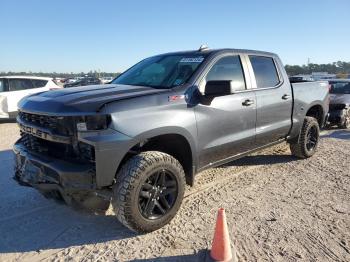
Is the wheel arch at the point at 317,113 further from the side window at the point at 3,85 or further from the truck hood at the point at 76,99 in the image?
the side window at the point at 3,85

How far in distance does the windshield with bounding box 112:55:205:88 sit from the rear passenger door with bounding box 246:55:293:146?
108 centimetres

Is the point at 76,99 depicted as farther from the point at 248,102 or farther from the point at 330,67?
the point at 330,67

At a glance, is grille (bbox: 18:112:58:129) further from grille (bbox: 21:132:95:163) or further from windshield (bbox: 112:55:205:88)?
windshield (bbox: 112:55:205:88)

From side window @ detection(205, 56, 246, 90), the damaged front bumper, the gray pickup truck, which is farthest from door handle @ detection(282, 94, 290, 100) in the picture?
the damaged front bumper

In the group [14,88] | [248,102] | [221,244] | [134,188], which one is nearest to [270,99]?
[248,102]

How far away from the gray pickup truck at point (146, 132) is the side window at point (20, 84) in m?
8.84

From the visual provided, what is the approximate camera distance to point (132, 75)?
536 cm

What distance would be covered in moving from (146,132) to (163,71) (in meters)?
1.36

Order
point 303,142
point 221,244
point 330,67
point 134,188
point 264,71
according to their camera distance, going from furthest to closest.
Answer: point 330,67, point 303,142, point 264,71, point 134,188, point 221,244

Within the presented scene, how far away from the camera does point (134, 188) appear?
365 cm

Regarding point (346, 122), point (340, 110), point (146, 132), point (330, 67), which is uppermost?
point (330, 67)

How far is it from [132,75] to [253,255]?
9.96 feet

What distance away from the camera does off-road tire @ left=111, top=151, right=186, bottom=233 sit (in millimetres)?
3631

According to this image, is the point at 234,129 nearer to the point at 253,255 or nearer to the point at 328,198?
the point at 328,198
